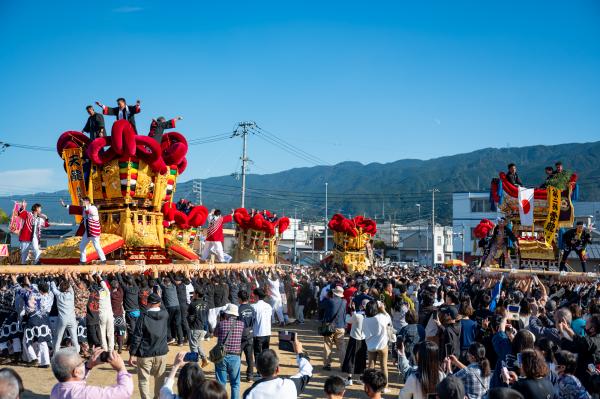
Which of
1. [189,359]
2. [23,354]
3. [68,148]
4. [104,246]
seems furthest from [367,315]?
[68,148]

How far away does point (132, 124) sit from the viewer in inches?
640

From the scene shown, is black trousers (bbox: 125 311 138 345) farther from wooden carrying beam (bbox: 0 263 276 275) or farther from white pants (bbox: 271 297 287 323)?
white pants (bbox: 271 297 287 323)

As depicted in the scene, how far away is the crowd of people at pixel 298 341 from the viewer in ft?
16.2

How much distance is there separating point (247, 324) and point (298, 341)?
3.85 meters

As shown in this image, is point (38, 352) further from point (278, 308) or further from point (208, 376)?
point (278, 308)

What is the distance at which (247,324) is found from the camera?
984 cm

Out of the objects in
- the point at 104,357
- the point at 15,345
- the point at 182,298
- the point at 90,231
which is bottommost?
the point at 15,345

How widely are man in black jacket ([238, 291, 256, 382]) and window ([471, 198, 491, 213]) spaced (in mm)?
58485

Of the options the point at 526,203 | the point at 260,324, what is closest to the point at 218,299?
the point at 260,324

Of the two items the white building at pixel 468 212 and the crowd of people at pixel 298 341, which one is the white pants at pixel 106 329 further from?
the white building at pixel 468 212

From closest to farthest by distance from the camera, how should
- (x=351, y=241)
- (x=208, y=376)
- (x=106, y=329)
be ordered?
1. (x=208, y=376)
2. (x=106, y=329)
3. (x=351, y=241)

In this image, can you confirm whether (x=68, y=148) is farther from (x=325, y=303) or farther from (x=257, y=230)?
(x=257, y=230)

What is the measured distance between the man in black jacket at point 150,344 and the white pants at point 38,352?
414 centimetres

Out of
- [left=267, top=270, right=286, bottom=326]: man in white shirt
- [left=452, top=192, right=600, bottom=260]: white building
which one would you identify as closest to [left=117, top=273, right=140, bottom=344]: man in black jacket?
[left=267, top=270, right=286, bottom=326]: man in white shirt
